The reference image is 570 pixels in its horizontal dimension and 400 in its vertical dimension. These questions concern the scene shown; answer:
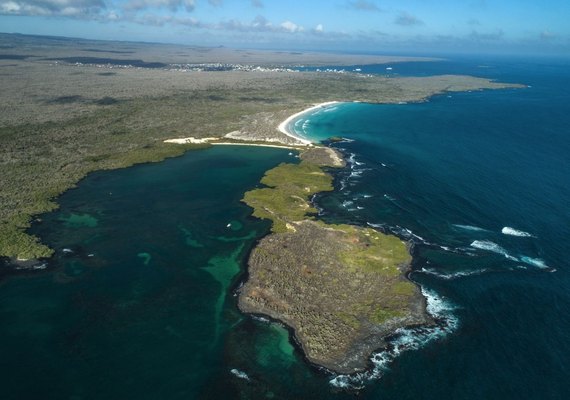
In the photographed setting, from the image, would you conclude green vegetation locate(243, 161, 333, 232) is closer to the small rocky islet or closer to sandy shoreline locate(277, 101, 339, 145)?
the small rocky islet

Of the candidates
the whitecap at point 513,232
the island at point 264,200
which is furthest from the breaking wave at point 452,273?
the whitecap at point 513,232

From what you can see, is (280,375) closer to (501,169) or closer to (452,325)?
(452,325)

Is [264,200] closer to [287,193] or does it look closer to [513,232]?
[287,193]

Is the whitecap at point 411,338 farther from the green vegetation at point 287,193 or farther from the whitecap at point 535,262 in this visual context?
the green vegetation at point 287,193

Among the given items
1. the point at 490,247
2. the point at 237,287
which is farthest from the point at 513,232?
the point at 237,287

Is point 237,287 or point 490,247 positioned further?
point 490,247

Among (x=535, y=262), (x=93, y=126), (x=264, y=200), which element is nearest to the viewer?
(x=535, y=262)
